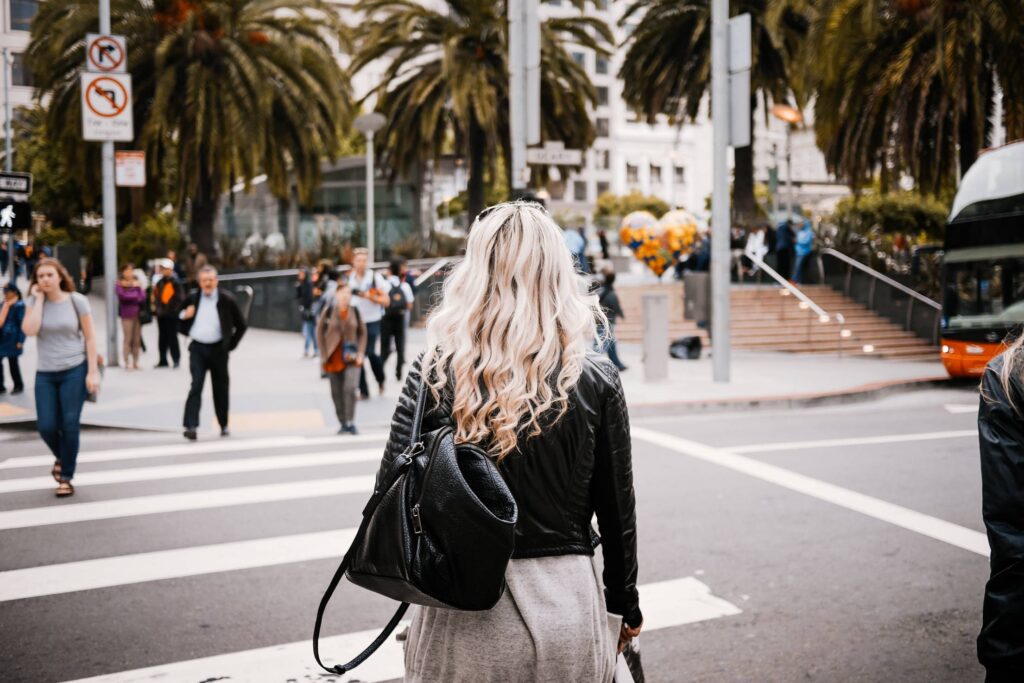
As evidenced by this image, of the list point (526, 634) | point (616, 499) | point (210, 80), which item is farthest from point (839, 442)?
point (210, 80)

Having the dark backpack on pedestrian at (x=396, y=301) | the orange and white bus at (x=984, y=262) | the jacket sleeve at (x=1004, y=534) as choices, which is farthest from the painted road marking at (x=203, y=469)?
the orange and white bus at (x=984, y=262)

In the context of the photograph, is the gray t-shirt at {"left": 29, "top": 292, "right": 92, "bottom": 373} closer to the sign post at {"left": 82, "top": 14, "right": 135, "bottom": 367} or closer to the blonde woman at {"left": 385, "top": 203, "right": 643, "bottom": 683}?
the blonde woman at {"left": 385, "top": 203, "right": 643, "bottom": 683}

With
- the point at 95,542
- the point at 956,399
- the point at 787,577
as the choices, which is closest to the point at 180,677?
the point at 95,542

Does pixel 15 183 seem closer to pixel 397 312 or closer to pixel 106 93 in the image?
pixel 106 93

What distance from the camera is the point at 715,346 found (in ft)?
46.7

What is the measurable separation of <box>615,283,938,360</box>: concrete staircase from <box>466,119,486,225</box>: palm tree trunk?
19.8ft

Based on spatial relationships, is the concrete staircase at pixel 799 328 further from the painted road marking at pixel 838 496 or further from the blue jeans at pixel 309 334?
the painted road marking at pixel 838 496

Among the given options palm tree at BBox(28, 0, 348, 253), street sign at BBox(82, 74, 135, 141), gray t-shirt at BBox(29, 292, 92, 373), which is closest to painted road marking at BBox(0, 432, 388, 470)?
gray t-shirt at BBox(29, 292, 92, 373)

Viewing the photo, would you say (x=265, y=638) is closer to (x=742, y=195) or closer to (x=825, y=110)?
(x=825, y=110)

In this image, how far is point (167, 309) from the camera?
1603cm

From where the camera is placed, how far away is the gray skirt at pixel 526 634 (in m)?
2.19

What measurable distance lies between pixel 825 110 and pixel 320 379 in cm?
1259

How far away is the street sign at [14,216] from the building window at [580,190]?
78.0 m

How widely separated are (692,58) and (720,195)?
13.5 meters
